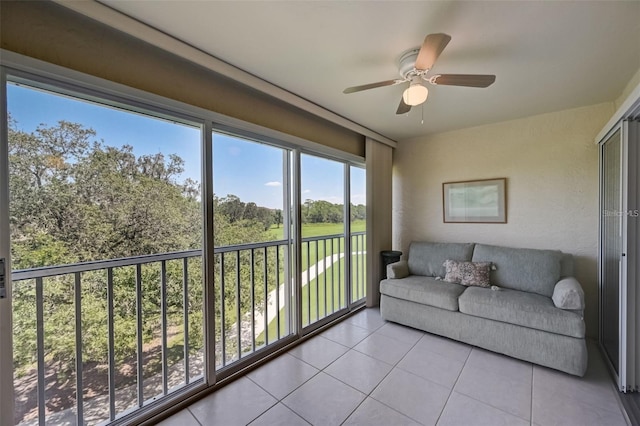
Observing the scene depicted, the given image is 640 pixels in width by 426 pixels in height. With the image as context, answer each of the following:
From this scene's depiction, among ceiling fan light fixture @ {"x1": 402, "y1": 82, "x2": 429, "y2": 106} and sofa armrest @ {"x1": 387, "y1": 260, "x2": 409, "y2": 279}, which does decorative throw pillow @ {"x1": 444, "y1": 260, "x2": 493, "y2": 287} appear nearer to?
sofa armrest @ {"x1": 387, "y1": 260, "x2": 409, "y2": 279}

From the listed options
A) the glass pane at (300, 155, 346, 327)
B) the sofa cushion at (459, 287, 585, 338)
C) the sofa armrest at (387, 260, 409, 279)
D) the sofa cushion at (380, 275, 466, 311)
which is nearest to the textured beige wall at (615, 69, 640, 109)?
the sofa cushion at (459, 287, 585, 338)

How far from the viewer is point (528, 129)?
2.95 m

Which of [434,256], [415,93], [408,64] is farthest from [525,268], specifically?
[408,64]

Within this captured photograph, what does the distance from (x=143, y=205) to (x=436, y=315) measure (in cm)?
286

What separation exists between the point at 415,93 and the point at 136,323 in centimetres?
251

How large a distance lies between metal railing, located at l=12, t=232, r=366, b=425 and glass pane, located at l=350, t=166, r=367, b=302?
129cm

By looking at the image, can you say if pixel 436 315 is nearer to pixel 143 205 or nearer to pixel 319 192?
pixel 319 192

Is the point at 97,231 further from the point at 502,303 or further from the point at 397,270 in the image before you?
the point at 502,303

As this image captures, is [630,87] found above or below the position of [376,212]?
above

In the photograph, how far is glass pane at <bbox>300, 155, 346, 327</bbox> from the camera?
2.88 metres

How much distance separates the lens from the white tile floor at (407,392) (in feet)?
5.27

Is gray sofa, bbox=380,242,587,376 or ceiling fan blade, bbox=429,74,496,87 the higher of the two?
ceiling fan blade, bbox=429,74,496,87

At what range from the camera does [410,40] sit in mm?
1582

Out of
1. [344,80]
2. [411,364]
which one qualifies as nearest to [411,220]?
[411,364]
